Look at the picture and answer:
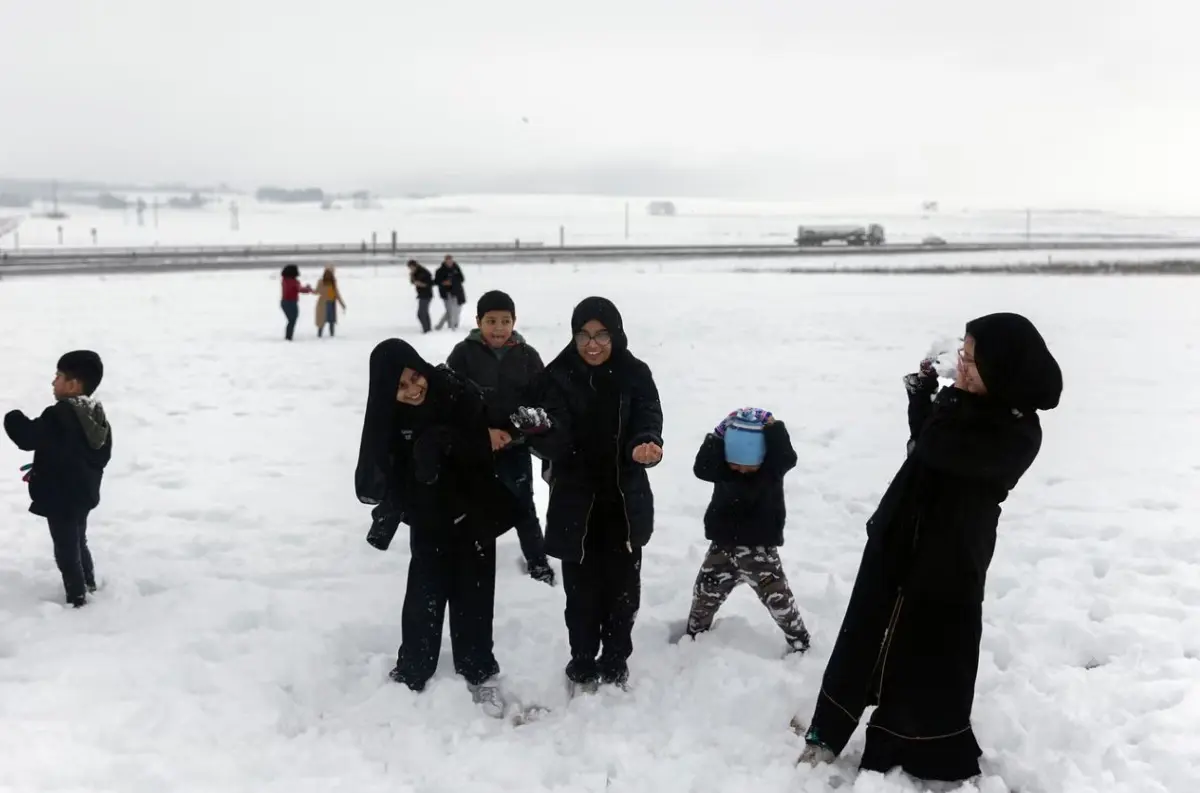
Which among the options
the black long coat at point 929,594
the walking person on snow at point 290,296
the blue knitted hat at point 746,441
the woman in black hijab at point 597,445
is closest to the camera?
the black long coat at point 929,594

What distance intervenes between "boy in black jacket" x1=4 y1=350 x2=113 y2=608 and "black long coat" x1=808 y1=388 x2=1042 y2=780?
4081 millimetres

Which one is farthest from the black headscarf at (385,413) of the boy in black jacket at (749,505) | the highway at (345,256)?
the highway at (345,256)

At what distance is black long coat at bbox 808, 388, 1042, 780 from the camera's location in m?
3.43

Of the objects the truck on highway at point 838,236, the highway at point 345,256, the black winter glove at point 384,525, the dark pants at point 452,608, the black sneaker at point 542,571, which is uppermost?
the truck on highway at point 838,236

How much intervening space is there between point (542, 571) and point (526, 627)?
2.19ft

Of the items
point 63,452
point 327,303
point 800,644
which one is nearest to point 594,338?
point 800,644

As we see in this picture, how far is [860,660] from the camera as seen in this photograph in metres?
3.76

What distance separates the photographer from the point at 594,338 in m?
4.25

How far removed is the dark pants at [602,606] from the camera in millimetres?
4465

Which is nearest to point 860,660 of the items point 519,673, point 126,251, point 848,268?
point 519,673

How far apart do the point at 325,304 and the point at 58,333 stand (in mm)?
4835

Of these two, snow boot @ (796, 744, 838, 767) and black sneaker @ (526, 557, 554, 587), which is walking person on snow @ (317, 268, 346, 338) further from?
snow boot @ (796, 744, 838, 767)

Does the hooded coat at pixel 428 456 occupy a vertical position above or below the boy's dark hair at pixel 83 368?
below

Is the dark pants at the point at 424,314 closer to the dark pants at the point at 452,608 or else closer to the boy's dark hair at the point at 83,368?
the boy's dark hair at the point at 83,368
